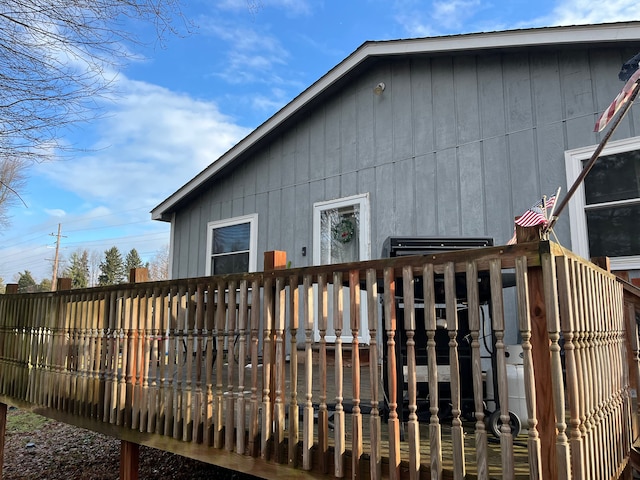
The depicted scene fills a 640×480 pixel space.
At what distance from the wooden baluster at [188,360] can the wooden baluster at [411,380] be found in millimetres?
1562

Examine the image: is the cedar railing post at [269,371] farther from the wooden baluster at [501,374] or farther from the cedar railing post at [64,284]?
the cedar railing post at [64,284]

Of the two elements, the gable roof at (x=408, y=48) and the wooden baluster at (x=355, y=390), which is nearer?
the wooden baluster at (x=355, y=390)

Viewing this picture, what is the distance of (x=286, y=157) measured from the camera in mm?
7250

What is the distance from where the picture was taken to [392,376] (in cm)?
223

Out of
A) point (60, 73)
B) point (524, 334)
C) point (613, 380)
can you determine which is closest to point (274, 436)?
point (524, 334)

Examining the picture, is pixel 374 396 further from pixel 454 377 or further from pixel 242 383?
pixel 242 383

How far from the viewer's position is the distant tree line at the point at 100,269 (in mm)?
43719

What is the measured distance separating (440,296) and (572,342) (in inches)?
61.2

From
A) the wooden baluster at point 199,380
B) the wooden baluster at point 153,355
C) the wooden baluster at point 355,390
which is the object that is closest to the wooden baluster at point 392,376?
the wooden baluster at point 355,390

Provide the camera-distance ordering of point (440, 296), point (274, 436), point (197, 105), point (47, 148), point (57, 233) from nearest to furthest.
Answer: point (274, 436)
point (440, 296)
point (47, 148)
point (197, 105)
point (57, 233)

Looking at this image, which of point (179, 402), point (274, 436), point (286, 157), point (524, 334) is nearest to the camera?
point (524, 334)

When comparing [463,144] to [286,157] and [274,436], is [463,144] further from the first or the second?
[274,436]

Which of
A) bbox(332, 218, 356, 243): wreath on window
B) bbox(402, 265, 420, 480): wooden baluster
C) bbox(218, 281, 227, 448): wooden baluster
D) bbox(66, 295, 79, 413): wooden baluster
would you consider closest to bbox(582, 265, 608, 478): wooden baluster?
bbox(402, 265, 420, 480): wooden baluster

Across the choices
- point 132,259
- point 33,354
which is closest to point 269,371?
point 33,354
